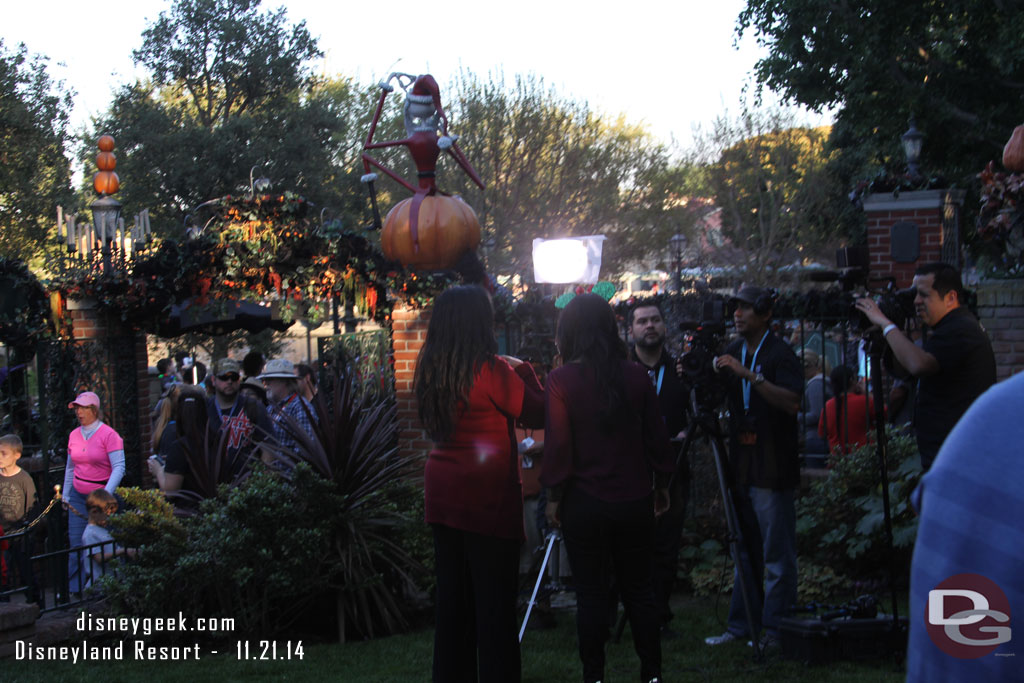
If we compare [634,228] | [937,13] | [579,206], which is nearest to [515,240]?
[579,206]

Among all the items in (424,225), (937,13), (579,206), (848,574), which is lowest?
(848,574)

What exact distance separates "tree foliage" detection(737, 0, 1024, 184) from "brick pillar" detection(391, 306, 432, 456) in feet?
38.9

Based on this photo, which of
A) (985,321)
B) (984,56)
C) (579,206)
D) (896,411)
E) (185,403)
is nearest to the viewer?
(985,321)

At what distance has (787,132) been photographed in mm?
29781

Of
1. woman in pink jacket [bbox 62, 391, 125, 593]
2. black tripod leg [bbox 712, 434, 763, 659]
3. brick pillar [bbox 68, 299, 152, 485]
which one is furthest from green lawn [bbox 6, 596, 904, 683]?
brick pillar [bbox 68, 299, 152, 485]

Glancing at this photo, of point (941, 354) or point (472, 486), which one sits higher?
point (941, 354)

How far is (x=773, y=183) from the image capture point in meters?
30.3

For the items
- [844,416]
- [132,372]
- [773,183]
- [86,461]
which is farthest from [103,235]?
[773,183]

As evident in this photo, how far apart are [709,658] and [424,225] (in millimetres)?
3875

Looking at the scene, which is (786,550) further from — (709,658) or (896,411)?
(896,411)

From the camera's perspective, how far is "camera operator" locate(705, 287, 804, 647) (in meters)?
5.15

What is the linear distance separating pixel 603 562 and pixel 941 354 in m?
1.80

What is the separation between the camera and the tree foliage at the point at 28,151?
20.0 m

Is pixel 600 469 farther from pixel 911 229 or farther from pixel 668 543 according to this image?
pixel 911 229
